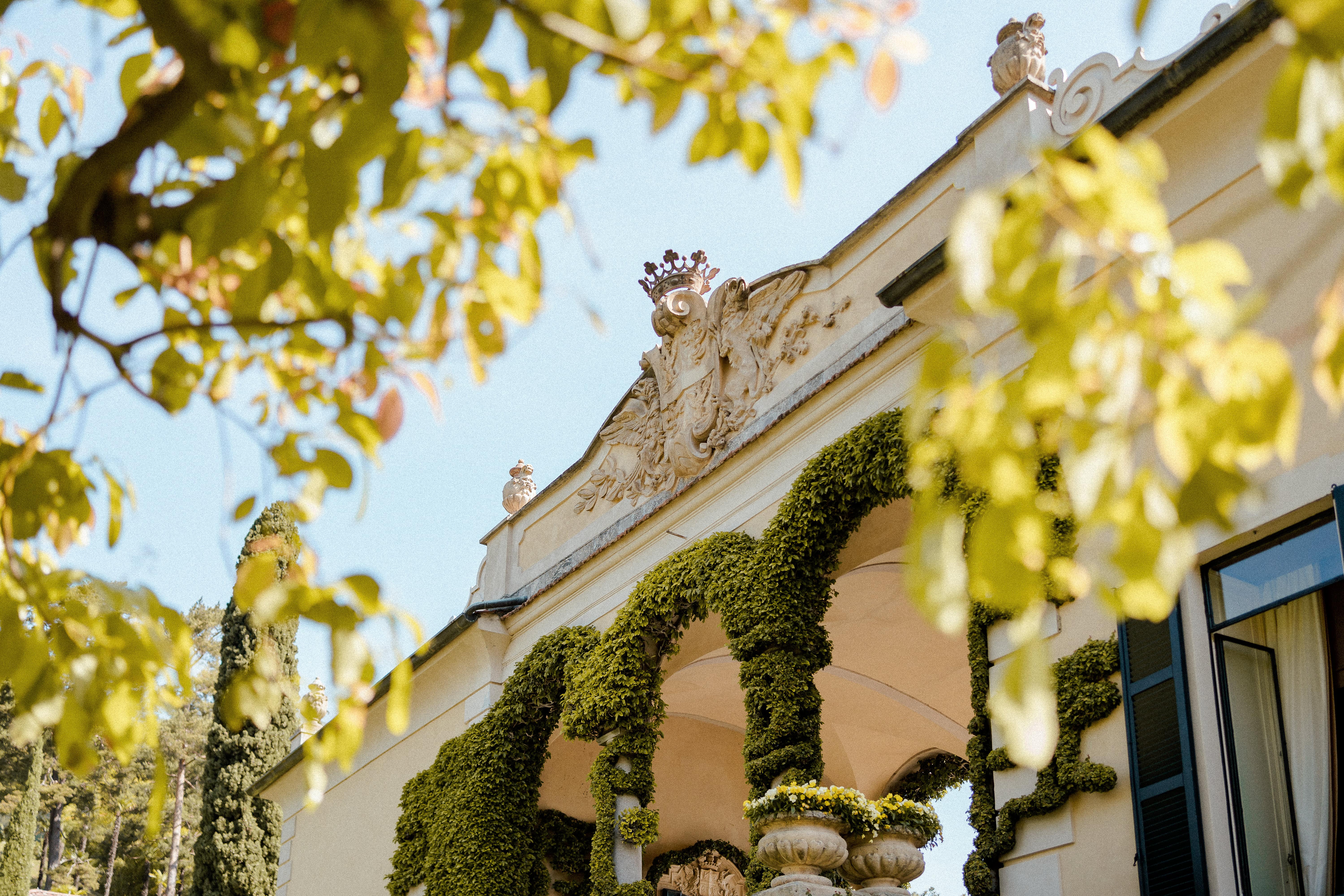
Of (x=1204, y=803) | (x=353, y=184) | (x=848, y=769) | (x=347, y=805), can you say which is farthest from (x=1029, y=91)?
(x=347, y=805)

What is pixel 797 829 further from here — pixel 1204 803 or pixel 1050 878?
pixel 1204 803

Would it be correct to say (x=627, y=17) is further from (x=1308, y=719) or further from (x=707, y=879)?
(x=707, y=879)

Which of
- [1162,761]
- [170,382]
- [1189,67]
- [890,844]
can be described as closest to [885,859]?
[890,844]

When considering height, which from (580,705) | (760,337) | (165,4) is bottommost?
(165,4)

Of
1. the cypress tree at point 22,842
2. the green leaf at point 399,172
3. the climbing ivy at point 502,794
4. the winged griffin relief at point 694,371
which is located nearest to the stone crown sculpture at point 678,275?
the winged griffin relief at point 694,371

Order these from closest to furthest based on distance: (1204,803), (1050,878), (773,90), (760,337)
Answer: (773,90) < (1204,803) < (1050,878) < (760,337)

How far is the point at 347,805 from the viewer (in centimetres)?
1647

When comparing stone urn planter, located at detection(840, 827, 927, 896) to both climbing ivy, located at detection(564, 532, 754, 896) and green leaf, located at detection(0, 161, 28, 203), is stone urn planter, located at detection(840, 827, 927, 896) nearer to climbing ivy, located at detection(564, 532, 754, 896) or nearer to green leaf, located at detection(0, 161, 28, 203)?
climbing ivy, located at detection(564, 532, 754, 896)

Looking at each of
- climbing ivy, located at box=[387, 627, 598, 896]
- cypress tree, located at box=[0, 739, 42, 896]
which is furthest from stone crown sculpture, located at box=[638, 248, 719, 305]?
cypress tree, located at box=[0, 739, 42, 896]

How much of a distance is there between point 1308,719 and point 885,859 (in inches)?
107

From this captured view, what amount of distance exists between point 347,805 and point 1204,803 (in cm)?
1215

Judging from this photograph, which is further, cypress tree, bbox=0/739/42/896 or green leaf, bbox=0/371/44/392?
cypress tree, bbox=0/739/42/896

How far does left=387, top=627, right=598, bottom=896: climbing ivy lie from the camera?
42.3 feet

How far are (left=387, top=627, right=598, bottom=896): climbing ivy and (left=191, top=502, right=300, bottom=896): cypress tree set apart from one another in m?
6.98
